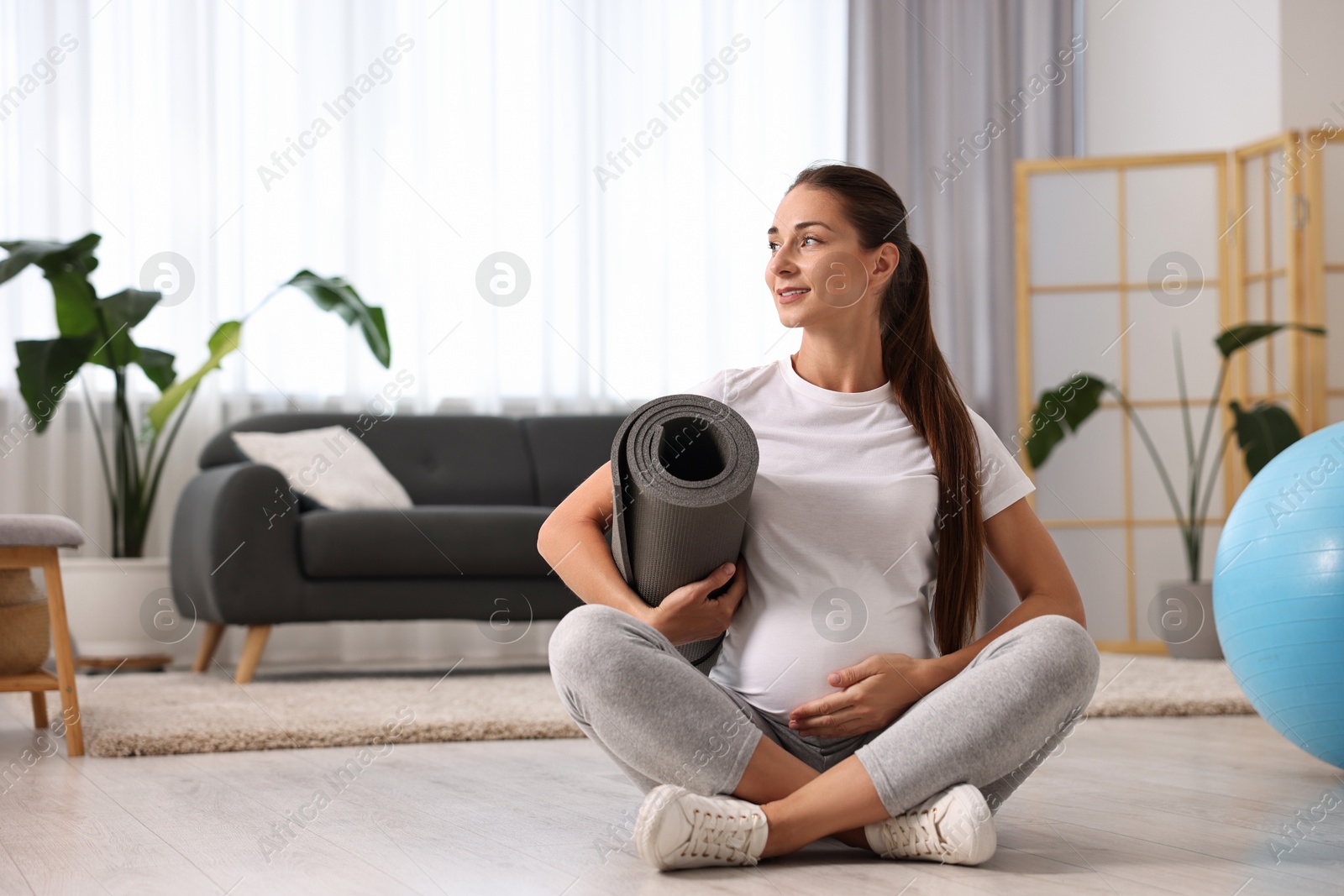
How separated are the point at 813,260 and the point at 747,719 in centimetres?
52

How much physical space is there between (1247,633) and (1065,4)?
3640 mm

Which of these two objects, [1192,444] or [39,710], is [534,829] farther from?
[1192,444]

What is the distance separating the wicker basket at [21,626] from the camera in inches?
90.5

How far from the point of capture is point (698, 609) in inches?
54.9

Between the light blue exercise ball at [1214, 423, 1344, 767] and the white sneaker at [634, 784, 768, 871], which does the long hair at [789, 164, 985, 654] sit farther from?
the light blue exercise ball at [1214, 423, 1344, 767]

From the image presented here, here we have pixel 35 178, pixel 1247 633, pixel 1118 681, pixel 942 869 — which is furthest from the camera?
pixel 35 178

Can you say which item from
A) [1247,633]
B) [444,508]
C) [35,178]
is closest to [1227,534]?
[1247,633]

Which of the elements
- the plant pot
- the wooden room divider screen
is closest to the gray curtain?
the wooden room divider screen

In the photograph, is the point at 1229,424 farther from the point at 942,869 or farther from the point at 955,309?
the point at 942,869

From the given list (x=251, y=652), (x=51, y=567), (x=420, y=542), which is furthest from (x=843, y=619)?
(x=251, y=652)

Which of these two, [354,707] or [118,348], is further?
[118,348]

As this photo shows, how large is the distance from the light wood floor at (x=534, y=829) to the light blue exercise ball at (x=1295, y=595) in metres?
0.12

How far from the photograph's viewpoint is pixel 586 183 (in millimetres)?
4535

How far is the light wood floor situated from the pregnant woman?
7 centimetres
